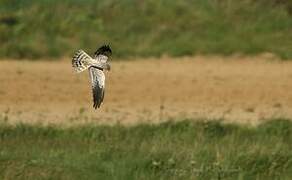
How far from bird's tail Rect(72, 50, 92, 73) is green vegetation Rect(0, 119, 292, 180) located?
266cm

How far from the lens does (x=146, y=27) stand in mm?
15344

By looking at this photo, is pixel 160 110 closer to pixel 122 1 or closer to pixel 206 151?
pixel 206 151

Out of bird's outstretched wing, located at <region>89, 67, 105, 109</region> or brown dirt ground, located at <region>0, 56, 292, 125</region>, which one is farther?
brown dirt ground, located at <region>0, 56, 292, 125</region>

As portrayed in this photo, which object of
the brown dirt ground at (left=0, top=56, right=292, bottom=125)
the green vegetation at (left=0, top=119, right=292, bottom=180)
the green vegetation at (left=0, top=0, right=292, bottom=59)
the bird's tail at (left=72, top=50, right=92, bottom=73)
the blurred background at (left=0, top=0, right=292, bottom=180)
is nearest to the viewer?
the bird's tail at (left=72, top=50, right=92, bottom=73)

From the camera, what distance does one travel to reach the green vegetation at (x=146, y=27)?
1452cm

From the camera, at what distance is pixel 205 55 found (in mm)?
14680

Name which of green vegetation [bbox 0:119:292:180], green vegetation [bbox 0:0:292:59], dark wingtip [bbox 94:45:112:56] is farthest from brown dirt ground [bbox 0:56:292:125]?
dark wingtip [bbox 94:45:112:56]

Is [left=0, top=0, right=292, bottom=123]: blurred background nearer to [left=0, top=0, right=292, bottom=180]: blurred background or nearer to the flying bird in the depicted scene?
[left=0, top=0, right=292, bottom=180]: blurred background

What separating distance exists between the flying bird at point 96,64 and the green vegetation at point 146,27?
954 cm

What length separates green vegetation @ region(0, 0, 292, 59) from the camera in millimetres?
14516

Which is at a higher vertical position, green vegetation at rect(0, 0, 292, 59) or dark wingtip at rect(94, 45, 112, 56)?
green vegetation at rect(0, 0, 292, 59)

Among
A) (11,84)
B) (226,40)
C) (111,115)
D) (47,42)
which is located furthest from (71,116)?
(226,40)

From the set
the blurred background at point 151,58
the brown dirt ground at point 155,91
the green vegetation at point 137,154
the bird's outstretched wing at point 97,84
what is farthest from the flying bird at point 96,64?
the blurred background at point 151,58

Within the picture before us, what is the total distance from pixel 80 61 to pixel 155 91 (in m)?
7.60
